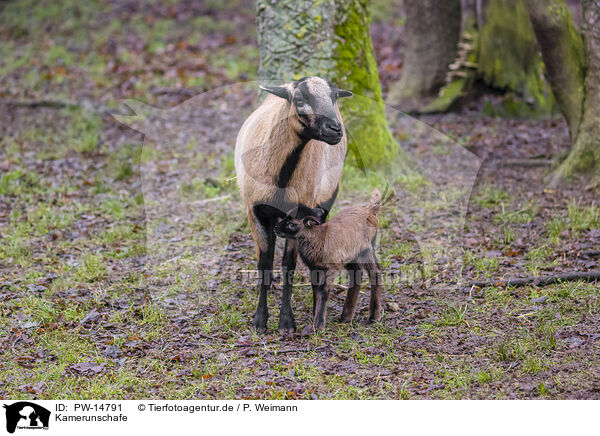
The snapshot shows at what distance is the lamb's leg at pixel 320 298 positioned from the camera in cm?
533

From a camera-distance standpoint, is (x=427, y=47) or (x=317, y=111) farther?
(x=427, y=47)

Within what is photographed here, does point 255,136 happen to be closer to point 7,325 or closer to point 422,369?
point 422,369

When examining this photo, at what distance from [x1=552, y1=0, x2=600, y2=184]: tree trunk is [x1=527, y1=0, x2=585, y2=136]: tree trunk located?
21 centimetres

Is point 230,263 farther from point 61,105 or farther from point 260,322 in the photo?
point 61,105

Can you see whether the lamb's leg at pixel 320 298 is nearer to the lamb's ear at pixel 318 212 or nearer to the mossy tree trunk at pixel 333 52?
the lamb's ear at pixel 318 212

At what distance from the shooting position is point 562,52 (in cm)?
838

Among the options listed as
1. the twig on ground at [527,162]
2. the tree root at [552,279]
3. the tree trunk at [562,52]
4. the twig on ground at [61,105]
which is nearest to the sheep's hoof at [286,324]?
the tree root at [552,279]

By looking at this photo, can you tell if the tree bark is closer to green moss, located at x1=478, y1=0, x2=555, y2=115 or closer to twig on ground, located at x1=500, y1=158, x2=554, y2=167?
twig on ground, located at x1=500, y1=158, x2=554, y2=167

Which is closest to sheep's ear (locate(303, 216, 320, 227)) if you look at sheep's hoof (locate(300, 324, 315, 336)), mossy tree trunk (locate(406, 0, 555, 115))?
sheep's hoof (locate(300, 324, 315, 336))

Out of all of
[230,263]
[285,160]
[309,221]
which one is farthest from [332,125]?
[230,263]

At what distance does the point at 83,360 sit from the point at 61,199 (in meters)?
4.12
